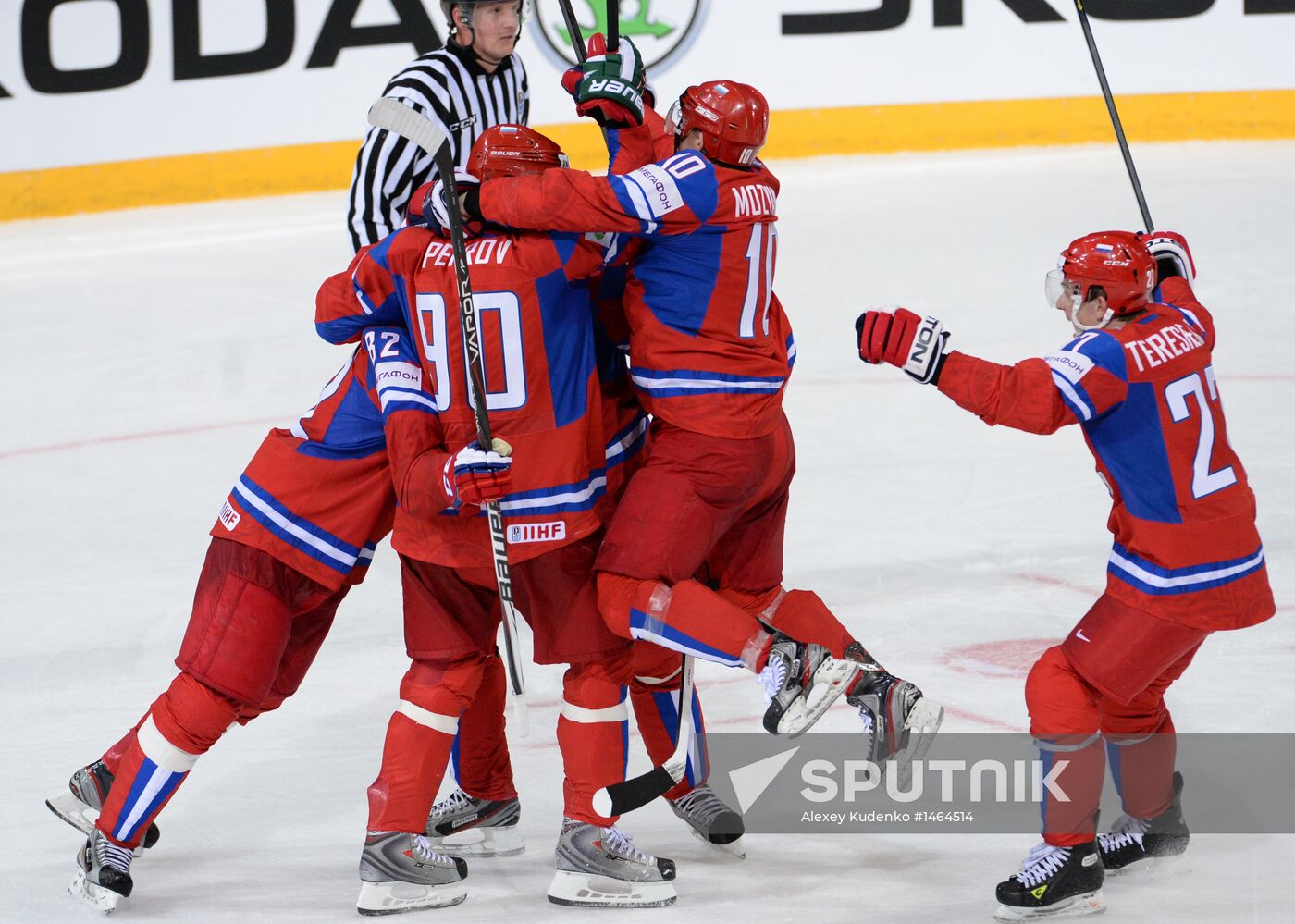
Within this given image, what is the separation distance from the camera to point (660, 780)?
10.6 ft

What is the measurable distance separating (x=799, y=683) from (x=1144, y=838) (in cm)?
73

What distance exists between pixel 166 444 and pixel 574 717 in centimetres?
324

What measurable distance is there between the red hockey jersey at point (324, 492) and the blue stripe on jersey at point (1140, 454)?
1269 millimetres

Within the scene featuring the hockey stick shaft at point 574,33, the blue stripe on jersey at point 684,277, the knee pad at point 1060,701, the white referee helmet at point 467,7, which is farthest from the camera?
the white referee helmet at point 467,7

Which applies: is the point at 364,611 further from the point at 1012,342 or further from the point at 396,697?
the point at 1012,342

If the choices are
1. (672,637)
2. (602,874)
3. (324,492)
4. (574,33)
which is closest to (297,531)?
(324,492)

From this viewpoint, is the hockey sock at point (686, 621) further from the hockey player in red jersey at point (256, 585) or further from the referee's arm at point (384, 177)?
the referee's arm at point (384, 177)

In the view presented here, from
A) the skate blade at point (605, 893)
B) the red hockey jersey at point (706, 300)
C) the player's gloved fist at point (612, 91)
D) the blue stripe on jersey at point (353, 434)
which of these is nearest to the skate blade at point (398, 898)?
the skate blade at point (605, 893)

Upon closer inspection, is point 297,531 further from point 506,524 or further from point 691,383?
point 691,383

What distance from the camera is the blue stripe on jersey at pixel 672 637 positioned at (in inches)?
121

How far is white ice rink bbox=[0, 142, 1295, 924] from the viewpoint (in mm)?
3275

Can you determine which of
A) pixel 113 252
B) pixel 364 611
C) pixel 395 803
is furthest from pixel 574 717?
pixel 113 252

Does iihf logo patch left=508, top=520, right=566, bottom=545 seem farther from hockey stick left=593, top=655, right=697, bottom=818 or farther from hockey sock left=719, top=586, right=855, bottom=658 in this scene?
hockey sock left=719, top=586, right=855, bottom=658

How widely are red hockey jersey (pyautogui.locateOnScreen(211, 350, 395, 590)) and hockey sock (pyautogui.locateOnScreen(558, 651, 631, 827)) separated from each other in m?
0.48
